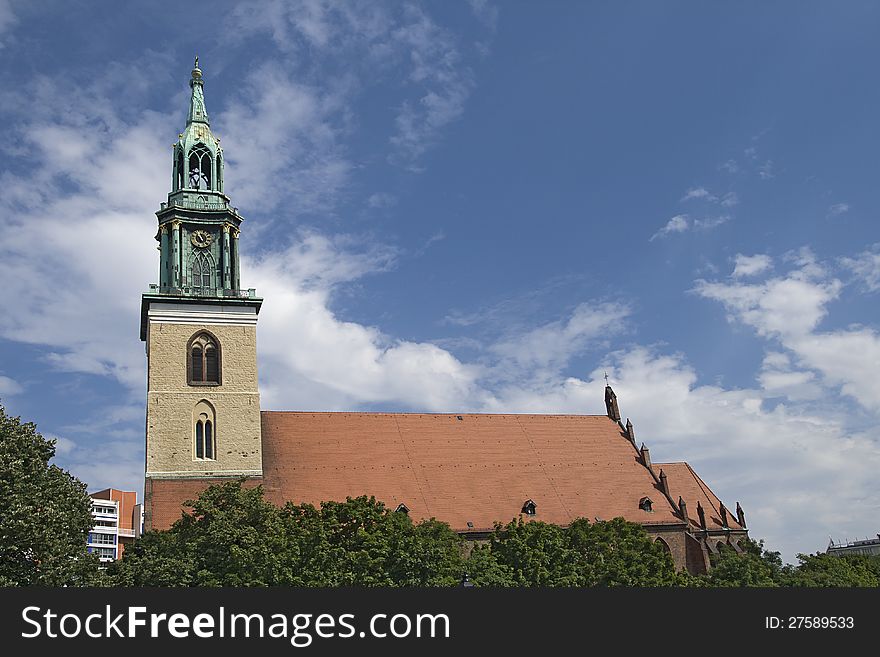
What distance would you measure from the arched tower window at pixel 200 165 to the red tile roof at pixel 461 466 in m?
14.0

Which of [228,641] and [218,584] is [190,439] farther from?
[228,641]

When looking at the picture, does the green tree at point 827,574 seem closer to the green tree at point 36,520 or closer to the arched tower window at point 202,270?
the green tree at point 36,520

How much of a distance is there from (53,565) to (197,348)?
1846 cm

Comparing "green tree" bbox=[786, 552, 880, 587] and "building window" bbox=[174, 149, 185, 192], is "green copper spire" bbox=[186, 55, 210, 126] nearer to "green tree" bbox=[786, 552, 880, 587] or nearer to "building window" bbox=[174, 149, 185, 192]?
"building window" bbox=[174, 149, 185, 192]

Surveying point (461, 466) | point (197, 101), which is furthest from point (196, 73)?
point (461, 466)

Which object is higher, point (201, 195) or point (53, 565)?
point (201, 195)

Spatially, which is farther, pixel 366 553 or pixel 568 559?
pixel 568 559

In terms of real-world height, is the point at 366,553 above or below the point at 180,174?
below

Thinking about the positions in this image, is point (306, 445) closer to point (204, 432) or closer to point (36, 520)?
point (204, 432)

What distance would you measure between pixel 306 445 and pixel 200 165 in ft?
57.6

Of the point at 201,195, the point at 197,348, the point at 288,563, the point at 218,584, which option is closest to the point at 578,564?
the point at 288,563

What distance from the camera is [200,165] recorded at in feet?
165

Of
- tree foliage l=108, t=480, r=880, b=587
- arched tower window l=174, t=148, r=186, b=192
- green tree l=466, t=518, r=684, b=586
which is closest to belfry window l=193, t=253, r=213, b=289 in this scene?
arched tower window l=174, t=148, r=186, b=192

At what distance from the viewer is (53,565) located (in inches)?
1139
